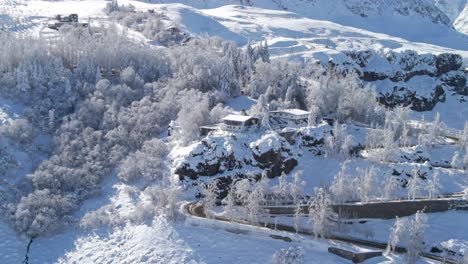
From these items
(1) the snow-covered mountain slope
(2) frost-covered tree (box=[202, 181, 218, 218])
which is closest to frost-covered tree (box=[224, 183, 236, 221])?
(2) frost-covered tree (box=[202, 181, 218, 218])

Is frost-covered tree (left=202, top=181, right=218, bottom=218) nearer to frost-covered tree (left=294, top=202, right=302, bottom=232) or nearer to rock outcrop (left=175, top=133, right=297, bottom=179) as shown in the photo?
rock outcrop (left=175, top=133, right=297, bottom=179)

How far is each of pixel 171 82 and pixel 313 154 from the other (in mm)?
26494

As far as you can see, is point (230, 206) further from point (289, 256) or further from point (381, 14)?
point (381, 14)

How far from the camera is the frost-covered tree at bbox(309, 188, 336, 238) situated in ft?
155

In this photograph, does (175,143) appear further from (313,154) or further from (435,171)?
(435,171)

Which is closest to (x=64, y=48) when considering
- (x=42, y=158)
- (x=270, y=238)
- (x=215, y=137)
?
(x=42, y=158)

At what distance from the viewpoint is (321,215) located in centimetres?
4712

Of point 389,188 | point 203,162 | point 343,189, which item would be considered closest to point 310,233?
point 343,189

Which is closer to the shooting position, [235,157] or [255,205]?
[255,205]

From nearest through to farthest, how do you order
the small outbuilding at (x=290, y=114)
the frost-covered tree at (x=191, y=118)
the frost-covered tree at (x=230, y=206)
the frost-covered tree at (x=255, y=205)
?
the frost-covered tree at (x=255, y=205)
the frost-covered tree at (x=230, y=206)
the frost-covered tree at (x=191, y=118)
the small outbuilding at (x=290, y=114)

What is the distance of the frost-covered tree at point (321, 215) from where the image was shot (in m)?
47.2

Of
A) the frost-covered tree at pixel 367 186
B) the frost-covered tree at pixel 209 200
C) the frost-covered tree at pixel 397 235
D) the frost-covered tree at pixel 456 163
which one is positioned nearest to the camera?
the frost-covered tree at pixel 397 235

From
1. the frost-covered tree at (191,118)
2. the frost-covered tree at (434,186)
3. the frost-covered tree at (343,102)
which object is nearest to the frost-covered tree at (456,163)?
the frost-covered tree at (434,186)

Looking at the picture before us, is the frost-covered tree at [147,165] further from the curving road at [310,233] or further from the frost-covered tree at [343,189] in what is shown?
the frost-covered tree at [343,189]
